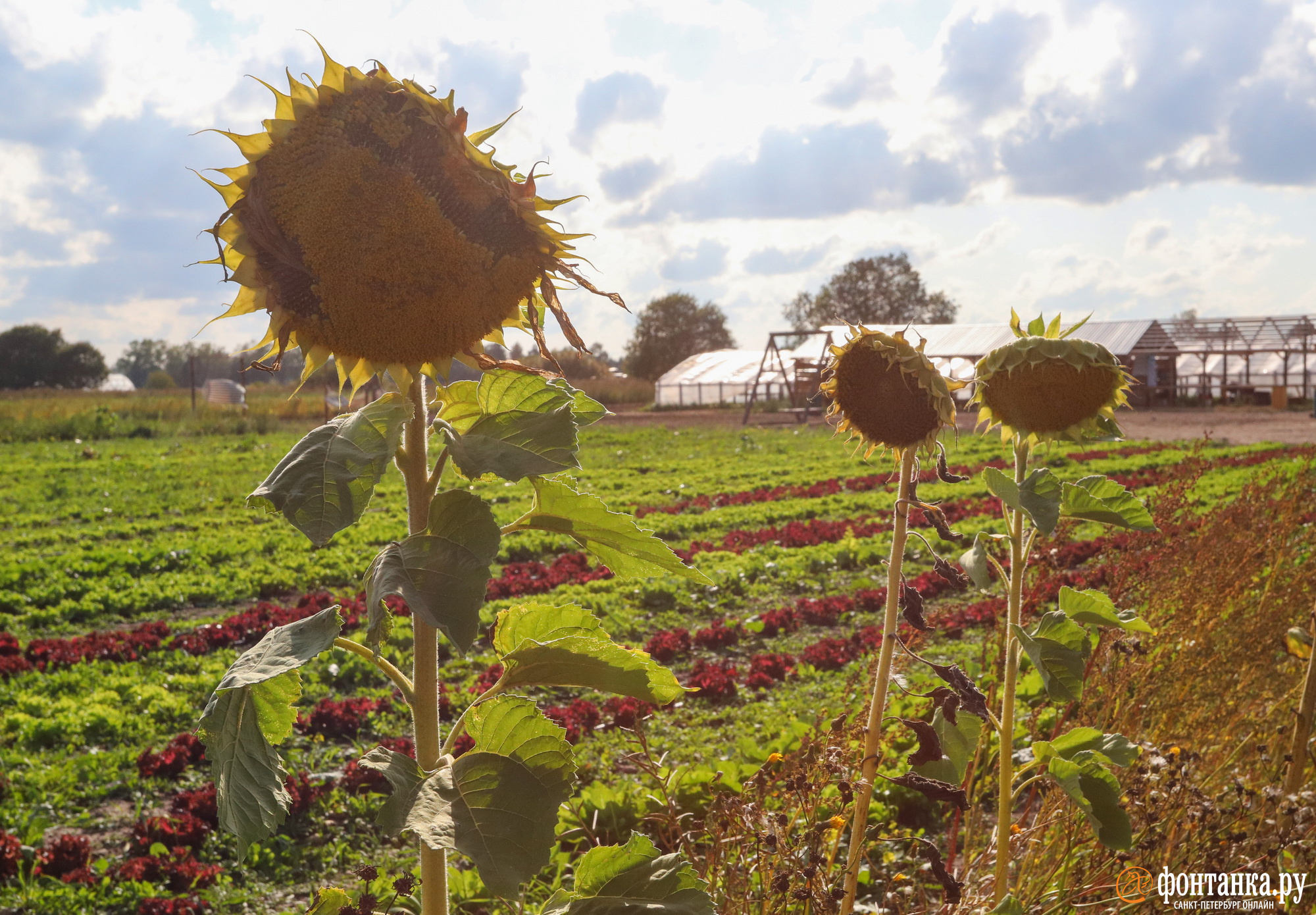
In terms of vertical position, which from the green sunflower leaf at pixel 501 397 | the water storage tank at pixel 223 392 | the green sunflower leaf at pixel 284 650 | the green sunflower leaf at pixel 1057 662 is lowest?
the green sunflower leaf at pixel 1057 662

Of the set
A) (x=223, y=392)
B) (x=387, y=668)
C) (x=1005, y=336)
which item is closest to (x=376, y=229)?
(x=387, y=668)

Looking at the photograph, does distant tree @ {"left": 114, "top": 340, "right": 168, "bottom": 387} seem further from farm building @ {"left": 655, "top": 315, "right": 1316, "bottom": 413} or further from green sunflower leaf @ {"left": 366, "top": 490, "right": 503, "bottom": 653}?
green sunflower leaf @ {"left": 366, "top": 490, "right": 503, "bottom": 653}

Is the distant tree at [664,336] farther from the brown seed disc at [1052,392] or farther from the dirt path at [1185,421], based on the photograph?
the brown seed disc at [1052,392]

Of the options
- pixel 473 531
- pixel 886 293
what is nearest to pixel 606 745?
pixel 473 531

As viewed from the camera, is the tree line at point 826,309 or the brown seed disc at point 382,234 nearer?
the brown seed disc at point 382,234

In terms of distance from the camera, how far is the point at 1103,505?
1.87 metres

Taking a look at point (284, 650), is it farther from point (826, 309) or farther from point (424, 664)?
point (826, 309)

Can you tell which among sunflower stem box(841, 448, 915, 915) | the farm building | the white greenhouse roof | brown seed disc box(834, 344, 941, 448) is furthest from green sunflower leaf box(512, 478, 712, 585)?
the white greenhouse roof

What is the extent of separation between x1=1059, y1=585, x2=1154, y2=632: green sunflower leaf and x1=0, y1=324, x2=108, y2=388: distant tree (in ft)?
221

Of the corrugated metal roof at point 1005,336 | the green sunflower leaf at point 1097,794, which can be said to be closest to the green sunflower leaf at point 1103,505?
the green sunflower leaf at point 1097,794

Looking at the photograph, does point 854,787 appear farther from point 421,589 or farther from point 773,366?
point 773,366

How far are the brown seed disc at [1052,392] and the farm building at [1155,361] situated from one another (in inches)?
1058

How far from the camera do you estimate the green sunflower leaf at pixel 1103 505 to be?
185cm

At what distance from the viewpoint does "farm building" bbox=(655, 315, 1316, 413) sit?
109 ft
